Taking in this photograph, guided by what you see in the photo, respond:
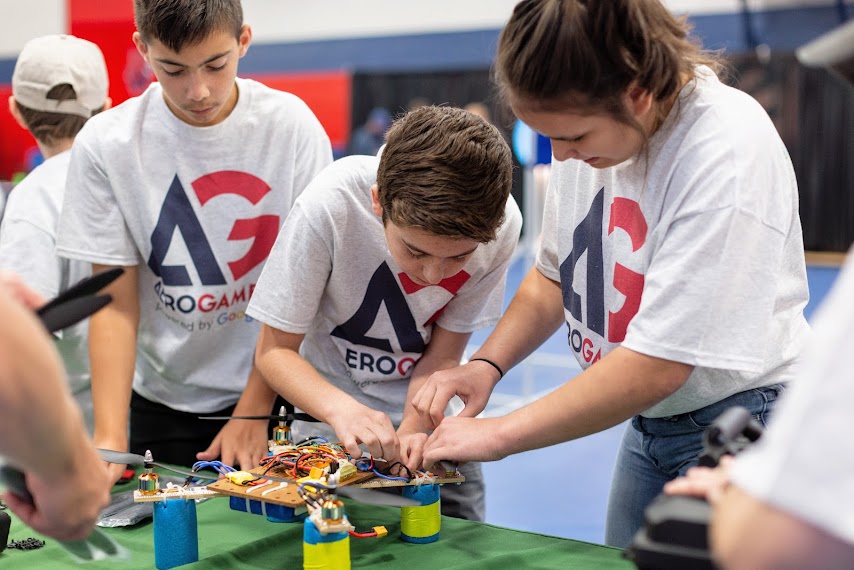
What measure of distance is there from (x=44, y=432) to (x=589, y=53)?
76 cm

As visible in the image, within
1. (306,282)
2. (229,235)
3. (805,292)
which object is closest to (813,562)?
(805,292)

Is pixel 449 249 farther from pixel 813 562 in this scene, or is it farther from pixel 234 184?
pixel 813 562

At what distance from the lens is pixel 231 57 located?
1.68 metres

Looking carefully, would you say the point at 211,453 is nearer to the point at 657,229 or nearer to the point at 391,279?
the point at 391,279

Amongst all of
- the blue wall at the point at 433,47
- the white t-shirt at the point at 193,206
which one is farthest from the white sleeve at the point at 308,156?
the blue wall at the point at 433,47

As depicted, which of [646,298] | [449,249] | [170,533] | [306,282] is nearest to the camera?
[646,298]

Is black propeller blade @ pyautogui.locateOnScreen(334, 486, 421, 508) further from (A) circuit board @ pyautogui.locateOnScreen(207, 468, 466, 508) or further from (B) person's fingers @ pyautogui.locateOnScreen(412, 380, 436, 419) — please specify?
(B) person's fingers @ pyautogui.locateOnScreen(412, 380, 436, 419)

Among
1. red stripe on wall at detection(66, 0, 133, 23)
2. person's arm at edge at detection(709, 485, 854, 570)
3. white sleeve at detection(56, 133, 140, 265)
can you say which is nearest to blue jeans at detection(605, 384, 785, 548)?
person's arm at edge at detection(709, 485, 854, 570)

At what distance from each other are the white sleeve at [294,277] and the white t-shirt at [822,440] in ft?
3.61

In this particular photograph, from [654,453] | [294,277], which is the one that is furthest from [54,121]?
[654,453]

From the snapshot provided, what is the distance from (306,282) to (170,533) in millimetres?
501

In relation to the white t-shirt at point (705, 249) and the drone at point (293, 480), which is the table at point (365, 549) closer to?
the drone at point (293, 480)

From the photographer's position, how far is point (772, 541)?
21.8 inches

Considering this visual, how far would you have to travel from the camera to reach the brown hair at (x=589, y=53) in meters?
1.07
